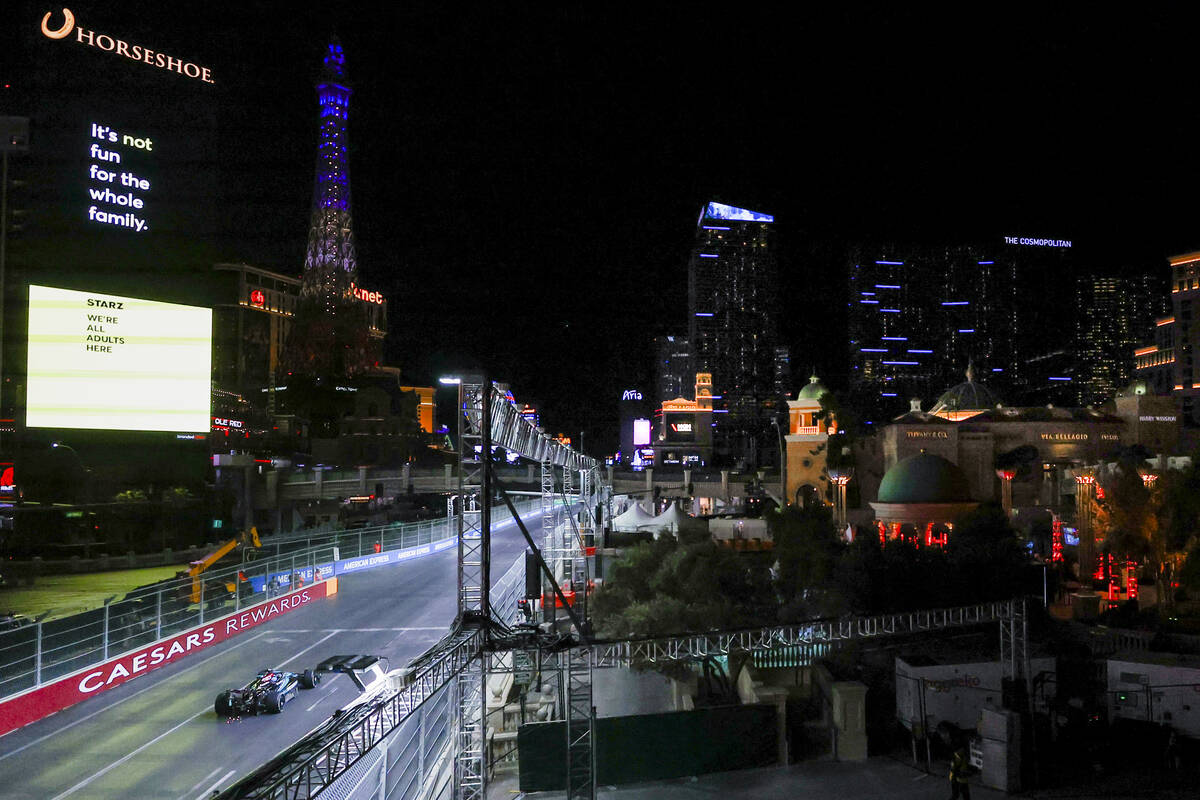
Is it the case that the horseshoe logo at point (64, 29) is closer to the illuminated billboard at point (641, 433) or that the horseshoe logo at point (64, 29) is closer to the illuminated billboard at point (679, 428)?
the illuminated billboard at point (679, 428)

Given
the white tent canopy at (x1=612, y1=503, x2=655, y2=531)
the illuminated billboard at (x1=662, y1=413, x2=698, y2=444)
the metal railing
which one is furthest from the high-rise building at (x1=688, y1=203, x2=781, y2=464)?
the metal railing

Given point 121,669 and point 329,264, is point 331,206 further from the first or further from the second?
point 121,669

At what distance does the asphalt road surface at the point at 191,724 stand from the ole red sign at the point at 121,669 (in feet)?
1.42

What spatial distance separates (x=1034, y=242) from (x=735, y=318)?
54.1 metres

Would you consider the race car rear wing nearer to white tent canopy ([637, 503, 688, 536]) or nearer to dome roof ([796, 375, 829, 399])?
white tent canopy ([637, 503, 688, 536])

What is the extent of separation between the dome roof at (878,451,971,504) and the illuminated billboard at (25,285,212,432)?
33.0 metres

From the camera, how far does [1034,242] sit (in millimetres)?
153125

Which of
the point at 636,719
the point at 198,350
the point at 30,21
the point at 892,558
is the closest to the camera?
the point at 636,719

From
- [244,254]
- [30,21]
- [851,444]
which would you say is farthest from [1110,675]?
A: [244,254]

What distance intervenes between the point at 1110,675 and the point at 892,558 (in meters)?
7.65

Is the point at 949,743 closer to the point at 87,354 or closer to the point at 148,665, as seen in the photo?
the point at 148,665

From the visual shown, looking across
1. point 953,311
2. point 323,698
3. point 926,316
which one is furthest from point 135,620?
point 953,311

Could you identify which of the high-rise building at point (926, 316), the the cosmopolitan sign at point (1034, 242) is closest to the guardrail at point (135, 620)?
the high-rise building at point (926, 316)

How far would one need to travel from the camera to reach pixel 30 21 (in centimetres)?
6456
